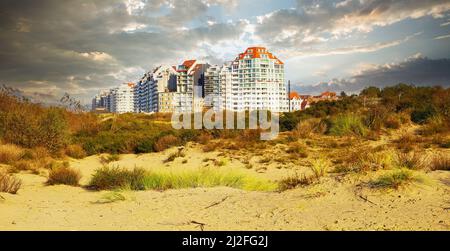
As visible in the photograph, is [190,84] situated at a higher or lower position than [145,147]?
higher

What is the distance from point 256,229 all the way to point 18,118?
618 inches

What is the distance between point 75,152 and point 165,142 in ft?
13.8

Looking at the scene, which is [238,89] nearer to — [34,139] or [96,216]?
[34,139]

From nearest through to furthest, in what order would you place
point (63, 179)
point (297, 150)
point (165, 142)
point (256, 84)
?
point (63, 179) → point (297, 150) → point (165, 142) → point (256, 84)

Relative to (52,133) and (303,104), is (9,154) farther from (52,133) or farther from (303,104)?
(303,104)

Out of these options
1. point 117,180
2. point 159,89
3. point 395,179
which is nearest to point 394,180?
point 395,179

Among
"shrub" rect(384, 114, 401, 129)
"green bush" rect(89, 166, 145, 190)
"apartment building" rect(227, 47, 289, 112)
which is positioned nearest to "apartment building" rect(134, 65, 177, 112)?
"apartment building" rect(227, 47, 289, 112)

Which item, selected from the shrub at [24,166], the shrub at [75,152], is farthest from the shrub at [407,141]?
the shrub at [75,152]

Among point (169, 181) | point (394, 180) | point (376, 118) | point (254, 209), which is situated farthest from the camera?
point (376, 118)

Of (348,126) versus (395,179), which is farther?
(348,126)

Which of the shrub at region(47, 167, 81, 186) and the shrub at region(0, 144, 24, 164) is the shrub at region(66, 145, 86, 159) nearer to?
the shrub at region(0, 144, 24, 164)

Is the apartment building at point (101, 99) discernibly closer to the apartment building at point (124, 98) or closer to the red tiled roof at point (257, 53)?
the apartment building at point (124, 98)

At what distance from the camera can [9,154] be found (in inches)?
574

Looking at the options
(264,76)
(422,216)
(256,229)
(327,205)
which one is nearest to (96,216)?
(256,229)
